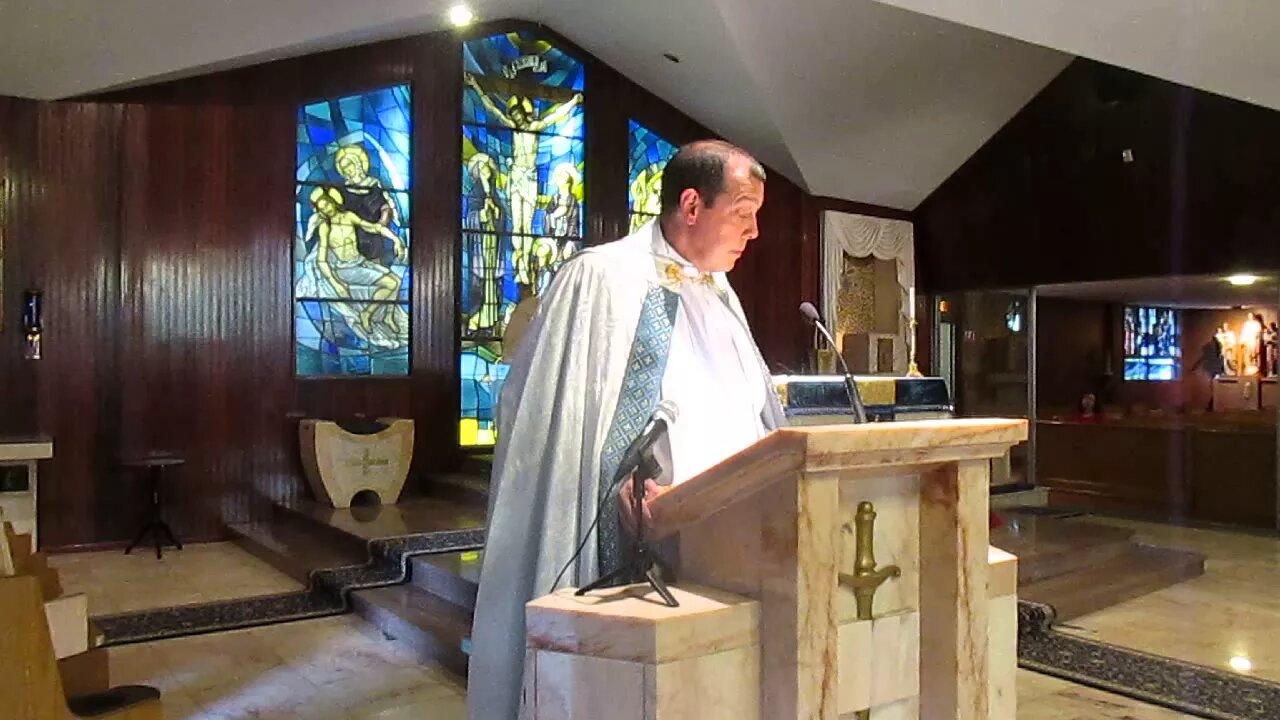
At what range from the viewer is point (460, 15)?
276 inches

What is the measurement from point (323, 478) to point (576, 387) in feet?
16.8

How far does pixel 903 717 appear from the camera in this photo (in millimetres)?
1386

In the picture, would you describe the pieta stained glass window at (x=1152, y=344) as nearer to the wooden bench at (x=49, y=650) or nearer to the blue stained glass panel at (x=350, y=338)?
the blue stained glass panel at (x=350, y=338)

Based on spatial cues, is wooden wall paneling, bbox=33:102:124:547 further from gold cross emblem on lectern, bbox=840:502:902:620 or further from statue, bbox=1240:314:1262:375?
statue, bbox=1240:314:1262:375

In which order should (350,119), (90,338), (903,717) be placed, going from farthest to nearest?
1. (350,119)
2. (90,338)
3. (903,717)

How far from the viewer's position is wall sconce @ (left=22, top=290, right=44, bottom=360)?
5941mm

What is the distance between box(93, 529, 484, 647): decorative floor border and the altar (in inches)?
52.6

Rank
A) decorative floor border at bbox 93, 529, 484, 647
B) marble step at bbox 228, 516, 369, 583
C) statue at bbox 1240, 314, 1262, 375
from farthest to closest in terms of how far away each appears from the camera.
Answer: statue at bbox 1240, 314, 1262, 375
marble step at bbox 228, 516, 369, 583
decorative floor border at bbox 93, 529, 484, 647

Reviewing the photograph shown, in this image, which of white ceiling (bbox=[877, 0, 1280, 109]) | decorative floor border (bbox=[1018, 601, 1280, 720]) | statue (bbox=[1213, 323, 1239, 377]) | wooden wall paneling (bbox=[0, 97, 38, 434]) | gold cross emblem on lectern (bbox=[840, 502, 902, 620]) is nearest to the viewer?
gold cross emblem on lectern (bbox=[840, 502, 902, 620])

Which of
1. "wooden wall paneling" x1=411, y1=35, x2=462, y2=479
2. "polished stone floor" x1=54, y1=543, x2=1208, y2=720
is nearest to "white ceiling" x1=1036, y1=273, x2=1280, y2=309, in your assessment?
"wooden wall paneling" x1=411, y1=35, x2=462, y2=479

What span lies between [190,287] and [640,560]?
5.77 metres

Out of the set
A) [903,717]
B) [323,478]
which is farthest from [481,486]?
[903,717]

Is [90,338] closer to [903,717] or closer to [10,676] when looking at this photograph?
[10,676]

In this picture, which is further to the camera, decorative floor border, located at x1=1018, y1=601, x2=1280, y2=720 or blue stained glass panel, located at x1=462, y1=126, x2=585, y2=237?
blue stained glass panel, located at x1=462, y1=126, x2=585, y2=237
